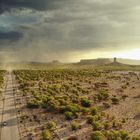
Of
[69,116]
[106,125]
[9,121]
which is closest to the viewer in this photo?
[106,125]

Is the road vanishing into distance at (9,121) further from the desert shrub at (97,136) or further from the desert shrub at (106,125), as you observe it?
the desert shrub at (106,125)

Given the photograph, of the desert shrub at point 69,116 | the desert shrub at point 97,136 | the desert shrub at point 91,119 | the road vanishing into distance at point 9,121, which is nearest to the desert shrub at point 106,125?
the desert shrub at point 91,119

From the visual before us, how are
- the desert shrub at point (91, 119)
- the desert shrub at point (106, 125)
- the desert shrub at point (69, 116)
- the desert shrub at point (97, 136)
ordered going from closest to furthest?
1. the desert shrub at point (97, 136)
2. the desert shrub at point (106, 125)
3. the desert shrub at point (91, 119)
4. the desert shrub at point (69, 116)

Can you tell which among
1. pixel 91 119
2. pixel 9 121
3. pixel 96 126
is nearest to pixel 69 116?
pixel 91 119

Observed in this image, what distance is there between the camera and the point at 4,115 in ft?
167

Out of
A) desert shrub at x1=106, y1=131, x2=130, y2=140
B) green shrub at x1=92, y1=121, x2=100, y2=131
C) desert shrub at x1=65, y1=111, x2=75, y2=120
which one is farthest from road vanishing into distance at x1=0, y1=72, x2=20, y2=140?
desert shrub at x1=106, y1=131, x2=130, y2=140

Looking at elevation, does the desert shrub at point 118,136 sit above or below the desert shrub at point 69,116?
below

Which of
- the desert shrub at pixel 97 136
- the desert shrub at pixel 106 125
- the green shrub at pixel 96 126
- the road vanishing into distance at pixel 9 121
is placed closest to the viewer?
the desert shrub at pixel 97 136

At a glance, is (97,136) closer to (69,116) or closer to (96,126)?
(96,126)

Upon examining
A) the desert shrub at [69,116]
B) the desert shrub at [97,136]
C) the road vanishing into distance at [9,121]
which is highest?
the desert shrub at [69,116]

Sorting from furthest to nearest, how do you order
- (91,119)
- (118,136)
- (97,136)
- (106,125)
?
(91,119) < (106,125) < (118,136) < (97,136)

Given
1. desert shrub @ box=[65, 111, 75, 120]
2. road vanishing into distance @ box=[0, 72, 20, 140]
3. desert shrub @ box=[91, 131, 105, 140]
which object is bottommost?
road vanishing into distance @ box=[0, 72, 20, 140]

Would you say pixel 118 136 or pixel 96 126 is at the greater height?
pixel 96 126

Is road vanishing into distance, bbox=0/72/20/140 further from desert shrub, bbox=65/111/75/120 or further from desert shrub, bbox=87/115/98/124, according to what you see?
desert shrub, bbox=87/115/98/124
